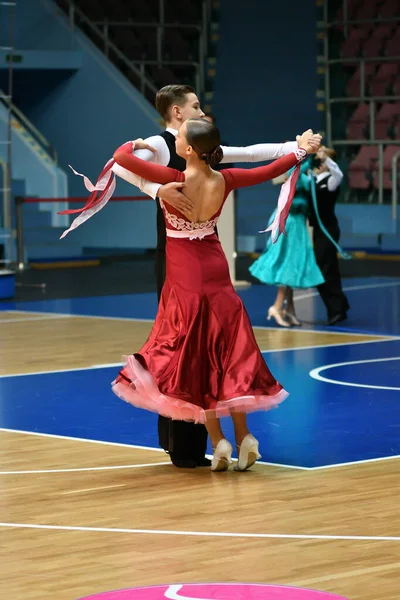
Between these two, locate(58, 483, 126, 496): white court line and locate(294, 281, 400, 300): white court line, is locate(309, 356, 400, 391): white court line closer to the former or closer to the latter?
locate(58, 483, 126, 496): white court line

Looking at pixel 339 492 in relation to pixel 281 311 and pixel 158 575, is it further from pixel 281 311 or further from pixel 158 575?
pixel 281 311

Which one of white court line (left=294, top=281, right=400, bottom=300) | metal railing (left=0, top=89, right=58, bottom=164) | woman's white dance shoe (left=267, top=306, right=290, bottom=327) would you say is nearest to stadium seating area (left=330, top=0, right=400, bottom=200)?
metal railing (left=0, top=89, right=58, bottom=164)

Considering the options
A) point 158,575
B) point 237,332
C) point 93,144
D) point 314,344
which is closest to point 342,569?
point 158,575

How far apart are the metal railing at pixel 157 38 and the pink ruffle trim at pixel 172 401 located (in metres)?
14.6

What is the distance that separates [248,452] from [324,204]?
5614mm

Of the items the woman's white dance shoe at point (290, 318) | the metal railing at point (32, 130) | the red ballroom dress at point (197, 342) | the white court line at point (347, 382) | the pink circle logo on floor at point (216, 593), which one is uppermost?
the metal railing at point (32, 130)

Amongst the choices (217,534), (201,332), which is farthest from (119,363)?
(217,534)

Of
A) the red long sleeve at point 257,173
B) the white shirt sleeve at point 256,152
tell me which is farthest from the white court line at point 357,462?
the white shirt sleeve at point 256,152

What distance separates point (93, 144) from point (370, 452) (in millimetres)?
14472

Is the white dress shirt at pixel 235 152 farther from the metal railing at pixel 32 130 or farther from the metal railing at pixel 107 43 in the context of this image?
the metal railing at pixel 107 43

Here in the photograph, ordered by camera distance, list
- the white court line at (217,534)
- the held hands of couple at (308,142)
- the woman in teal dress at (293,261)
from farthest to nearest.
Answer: the woman in teal dress at (293,261)
the held hands of couple at (308,142)
the white court line at (217,534)

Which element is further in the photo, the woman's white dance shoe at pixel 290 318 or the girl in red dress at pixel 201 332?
the woman's white dance shoe at pixel 290 318

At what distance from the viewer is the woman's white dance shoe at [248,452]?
5.61 meters

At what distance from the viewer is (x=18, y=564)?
168 inches
